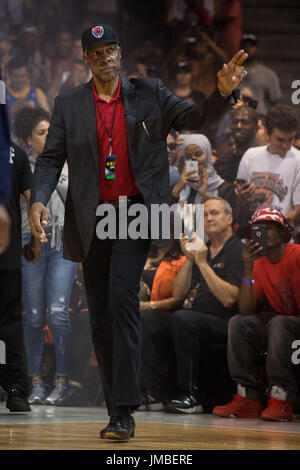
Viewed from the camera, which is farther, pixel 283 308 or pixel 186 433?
pixel 283 308

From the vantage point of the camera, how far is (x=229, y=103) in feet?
8.57

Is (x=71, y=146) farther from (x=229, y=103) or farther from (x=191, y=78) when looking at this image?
(x=191, y=78)

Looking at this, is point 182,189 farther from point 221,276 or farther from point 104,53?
point 104,53

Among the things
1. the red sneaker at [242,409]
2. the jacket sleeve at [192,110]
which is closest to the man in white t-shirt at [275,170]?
the red sneaker at [242,409]

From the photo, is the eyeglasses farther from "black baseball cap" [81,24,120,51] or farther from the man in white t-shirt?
the man in white t-shirt

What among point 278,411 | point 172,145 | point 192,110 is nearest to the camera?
point 192,110

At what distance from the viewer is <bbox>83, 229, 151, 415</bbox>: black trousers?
264 centimetres

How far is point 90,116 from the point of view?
9.15 ft

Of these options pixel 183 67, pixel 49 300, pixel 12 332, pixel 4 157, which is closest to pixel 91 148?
pixel 4 157

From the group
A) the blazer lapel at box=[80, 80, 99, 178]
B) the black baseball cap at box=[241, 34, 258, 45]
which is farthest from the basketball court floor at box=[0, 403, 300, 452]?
the black baseball cap at box=[241, 34, 258, 45]

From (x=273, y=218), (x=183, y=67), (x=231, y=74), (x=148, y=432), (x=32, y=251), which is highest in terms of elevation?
(x=183, y=67)

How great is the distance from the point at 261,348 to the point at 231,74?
2023mm
